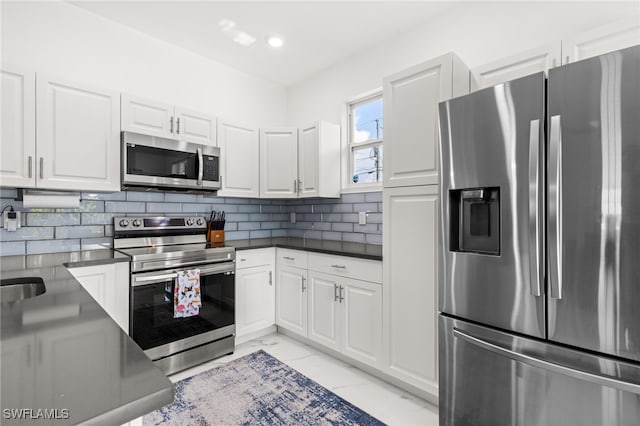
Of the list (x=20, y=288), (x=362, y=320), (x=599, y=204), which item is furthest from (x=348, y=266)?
(x=20, y=288)

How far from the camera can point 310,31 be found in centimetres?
285

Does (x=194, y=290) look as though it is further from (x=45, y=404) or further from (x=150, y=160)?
(x=45, y=404)

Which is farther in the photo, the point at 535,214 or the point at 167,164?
the point at 167,164

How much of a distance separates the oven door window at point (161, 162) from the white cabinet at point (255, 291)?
86 cm

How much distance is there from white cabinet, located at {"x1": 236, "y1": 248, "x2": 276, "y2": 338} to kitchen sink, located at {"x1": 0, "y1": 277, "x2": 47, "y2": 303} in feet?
4.95

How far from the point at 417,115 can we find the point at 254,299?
214cm

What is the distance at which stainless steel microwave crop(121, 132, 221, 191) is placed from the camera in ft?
8.11

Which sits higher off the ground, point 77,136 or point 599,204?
point 77,136

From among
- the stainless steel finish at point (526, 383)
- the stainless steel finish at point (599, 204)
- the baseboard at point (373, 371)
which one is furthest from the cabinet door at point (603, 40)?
the baseboard at point (373, 371)

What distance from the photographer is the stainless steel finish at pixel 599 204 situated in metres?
1.13

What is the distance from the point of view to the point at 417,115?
204cm

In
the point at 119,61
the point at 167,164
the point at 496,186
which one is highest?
the point at 119,61

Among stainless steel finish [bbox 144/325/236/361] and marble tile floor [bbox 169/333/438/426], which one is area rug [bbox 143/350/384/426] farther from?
stainless steel finish [bbox 144/325/236/361]

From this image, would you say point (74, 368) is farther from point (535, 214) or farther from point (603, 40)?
point (603, 40)
